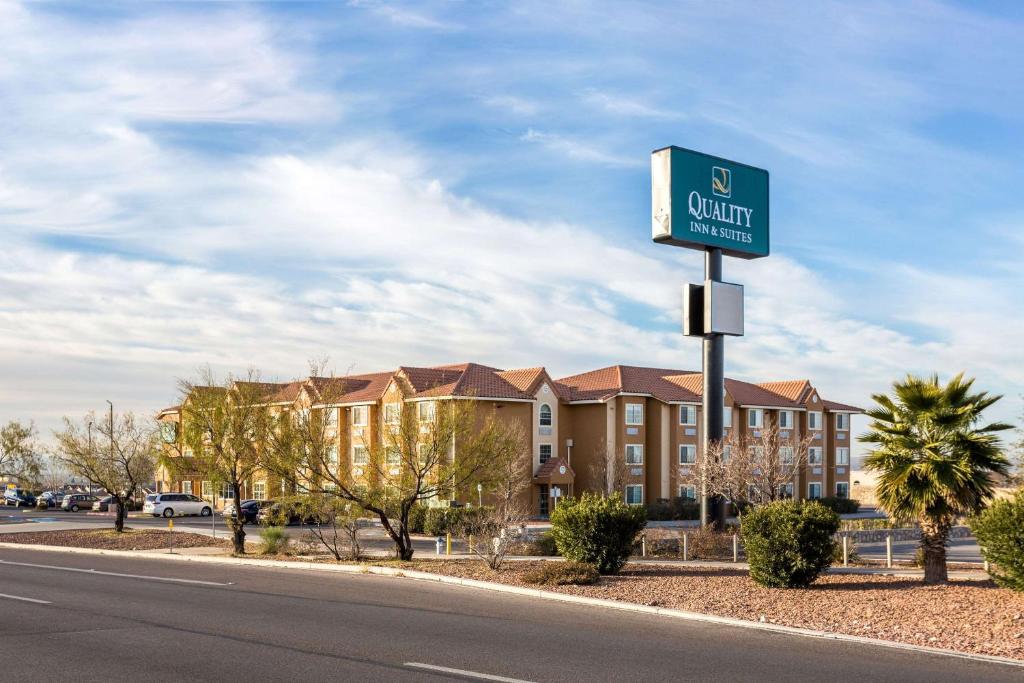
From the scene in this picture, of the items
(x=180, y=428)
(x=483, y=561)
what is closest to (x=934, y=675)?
(x=483, y=561)

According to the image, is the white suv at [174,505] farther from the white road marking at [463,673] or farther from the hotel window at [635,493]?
the white road marking at [463,673]

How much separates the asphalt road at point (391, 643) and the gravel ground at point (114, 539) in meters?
16.6

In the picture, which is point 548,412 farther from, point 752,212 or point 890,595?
point 890,595

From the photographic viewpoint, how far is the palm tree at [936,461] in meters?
17.3

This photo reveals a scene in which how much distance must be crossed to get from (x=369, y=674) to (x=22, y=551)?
92.8 ft

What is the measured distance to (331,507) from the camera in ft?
88.2

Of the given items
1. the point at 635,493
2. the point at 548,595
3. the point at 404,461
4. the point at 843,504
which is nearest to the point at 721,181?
the point at 404,461

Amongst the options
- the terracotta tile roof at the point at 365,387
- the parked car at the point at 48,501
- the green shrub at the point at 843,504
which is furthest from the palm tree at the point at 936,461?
the parked car at the point at 48,501

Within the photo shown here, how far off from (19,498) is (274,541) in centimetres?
6148

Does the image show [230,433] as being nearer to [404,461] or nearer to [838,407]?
[404,461]

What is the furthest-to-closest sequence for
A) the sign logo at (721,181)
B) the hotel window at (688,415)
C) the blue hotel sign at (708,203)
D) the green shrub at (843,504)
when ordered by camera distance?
1. the green shrub at (843,504)
2. the hotel window at (688,415)
3. the sign logo at (721,181)
4. the blue hotel sign at (708,203)

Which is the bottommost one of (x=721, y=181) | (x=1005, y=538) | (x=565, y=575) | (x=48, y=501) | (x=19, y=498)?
(x=19, y=498)

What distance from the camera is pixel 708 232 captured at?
33875 mm

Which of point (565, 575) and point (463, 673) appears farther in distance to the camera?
point (565, 575)
